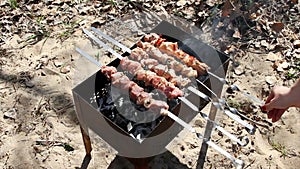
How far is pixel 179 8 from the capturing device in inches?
176

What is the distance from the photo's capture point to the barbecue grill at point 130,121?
242 centimetres

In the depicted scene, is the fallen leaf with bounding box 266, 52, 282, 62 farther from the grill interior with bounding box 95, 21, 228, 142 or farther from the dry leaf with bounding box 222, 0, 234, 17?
the grill interior with bounding box 95, 21, 228, 142

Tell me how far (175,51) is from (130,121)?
1.99ft

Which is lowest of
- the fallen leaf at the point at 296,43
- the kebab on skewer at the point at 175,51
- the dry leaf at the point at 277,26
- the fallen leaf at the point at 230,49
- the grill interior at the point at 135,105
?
the fallen leaf at the point at 230,49

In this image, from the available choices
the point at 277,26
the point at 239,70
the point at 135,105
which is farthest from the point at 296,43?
the point at 135,105

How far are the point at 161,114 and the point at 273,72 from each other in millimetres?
1863

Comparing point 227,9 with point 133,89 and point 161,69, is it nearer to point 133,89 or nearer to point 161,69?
point 161,69

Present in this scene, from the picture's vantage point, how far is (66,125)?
345 centimetres

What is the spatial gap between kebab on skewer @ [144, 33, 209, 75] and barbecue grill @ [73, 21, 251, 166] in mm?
75

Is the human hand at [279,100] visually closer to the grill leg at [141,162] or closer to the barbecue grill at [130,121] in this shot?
the barbecue grill at [130,121]

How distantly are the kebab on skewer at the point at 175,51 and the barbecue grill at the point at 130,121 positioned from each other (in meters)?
0.07

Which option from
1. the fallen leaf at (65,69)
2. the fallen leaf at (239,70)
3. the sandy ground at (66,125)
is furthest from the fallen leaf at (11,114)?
the fallen leaf at (239,70)

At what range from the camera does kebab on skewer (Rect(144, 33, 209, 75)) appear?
268cm

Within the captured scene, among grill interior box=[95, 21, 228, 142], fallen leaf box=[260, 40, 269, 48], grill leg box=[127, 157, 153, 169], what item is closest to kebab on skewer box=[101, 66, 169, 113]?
grill interior box=[95, 21, 228, 142]
